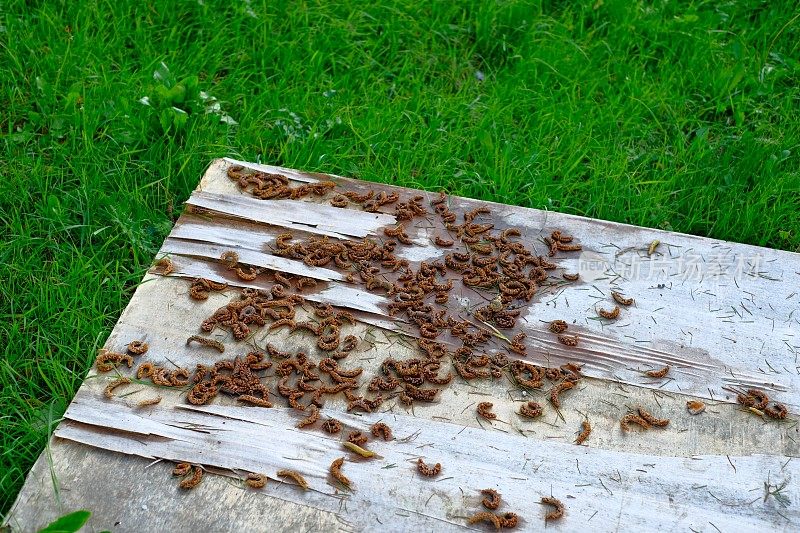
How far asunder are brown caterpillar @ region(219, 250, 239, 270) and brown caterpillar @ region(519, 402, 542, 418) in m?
1.32

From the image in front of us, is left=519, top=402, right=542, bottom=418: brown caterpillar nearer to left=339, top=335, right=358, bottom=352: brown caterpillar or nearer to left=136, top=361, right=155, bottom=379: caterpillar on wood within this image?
left=339, top=335, right=358, bottom=352: brown caterpillar

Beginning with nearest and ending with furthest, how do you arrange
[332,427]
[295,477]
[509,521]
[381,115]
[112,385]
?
[509,521] < [295,477] < [332,427] < [112,385] < [381,115]

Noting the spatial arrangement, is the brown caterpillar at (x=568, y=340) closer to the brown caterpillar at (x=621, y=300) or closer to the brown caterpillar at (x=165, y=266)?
the brown caterpillar at (x=621, y=300)

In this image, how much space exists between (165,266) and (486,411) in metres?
1.45

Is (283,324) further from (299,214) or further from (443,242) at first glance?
(443,242)

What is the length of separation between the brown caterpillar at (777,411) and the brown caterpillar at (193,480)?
6.50 feet

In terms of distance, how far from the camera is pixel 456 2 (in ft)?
16.1

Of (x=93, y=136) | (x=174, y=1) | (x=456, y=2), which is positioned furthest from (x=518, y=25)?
(x=93, y=136)

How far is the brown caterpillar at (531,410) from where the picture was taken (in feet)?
9.52

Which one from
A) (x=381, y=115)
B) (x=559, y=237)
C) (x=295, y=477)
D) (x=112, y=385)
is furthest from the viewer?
(x=381, y=115)

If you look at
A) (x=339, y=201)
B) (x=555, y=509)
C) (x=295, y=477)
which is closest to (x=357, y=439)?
(x=295, y=477)

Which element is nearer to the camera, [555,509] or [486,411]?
[555,509]

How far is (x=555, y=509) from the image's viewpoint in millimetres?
2637

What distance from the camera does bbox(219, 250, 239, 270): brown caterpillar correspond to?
11.2 ft
